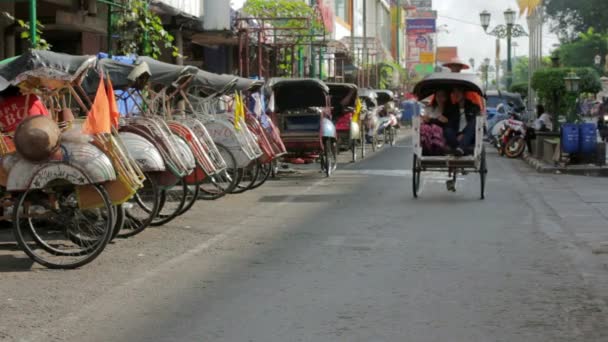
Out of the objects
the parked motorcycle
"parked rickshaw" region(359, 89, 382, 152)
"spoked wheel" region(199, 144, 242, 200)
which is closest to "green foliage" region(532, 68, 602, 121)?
the parked motorcycle

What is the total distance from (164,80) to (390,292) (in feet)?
19.9

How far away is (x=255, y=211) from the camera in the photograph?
1528 cm

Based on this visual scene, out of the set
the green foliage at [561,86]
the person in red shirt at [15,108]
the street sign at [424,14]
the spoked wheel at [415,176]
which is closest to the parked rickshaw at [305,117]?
the spoked wheel at [415,176]

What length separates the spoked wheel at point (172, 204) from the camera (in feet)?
42.9

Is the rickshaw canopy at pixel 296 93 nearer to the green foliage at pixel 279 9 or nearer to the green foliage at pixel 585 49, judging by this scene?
the green foliage at pixel 279 9

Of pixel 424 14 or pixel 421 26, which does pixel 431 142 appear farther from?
pixel 424 14

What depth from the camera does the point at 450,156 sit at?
56.4ft

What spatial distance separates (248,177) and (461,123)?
368 centimetres

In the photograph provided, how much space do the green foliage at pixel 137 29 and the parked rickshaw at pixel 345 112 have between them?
7.03 meters

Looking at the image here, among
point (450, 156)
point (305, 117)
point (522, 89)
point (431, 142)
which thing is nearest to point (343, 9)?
point (522, 89)

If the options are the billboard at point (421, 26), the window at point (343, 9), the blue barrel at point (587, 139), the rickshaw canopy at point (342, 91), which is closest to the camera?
the blue barrel at point (587, 139)

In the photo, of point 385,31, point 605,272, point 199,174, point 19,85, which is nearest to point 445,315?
point 605,272

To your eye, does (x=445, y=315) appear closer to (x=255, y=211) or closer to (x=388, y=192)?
(x=255, y=211)

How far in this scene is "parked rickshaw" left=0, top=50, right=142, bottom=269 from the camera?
32.2 feet
